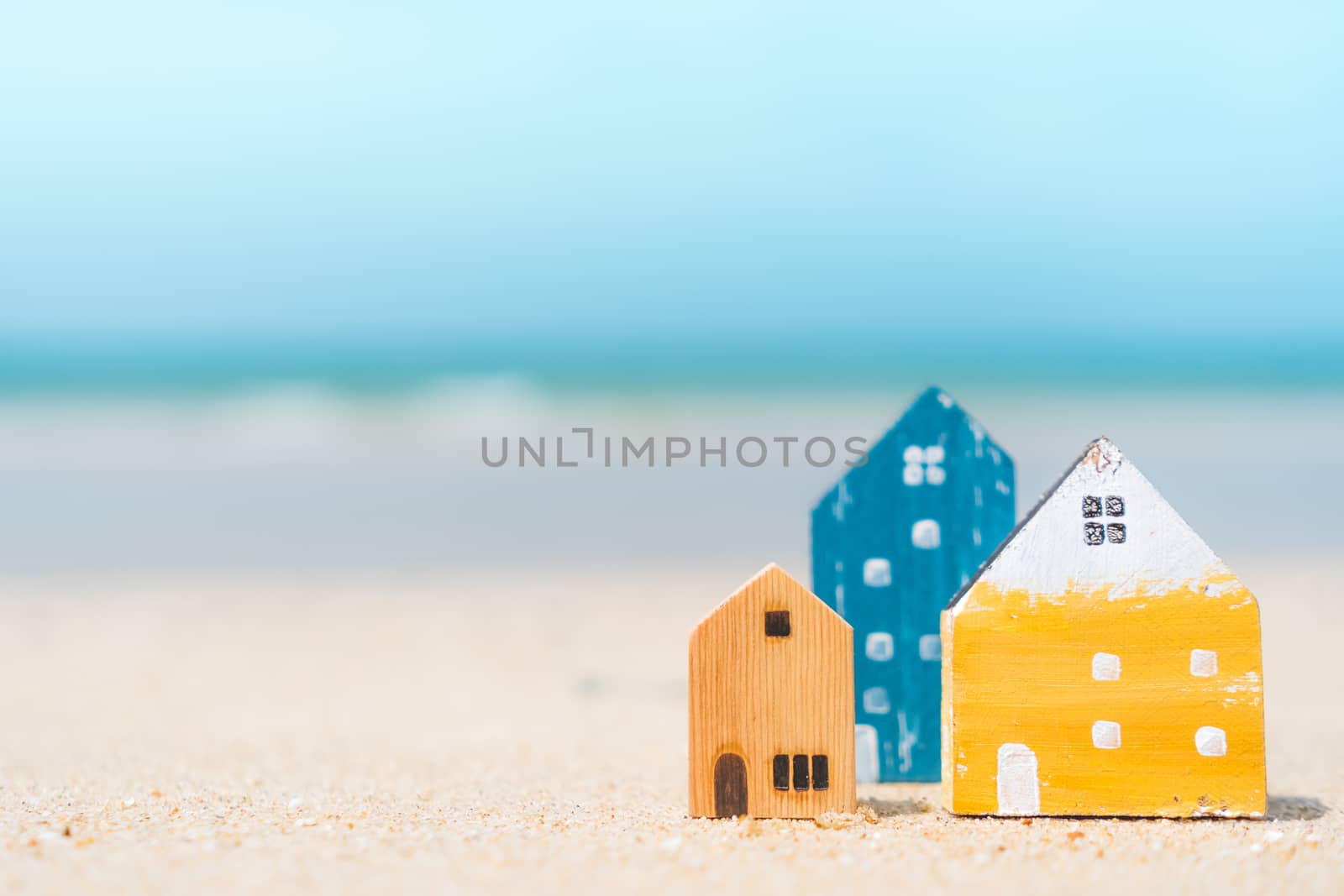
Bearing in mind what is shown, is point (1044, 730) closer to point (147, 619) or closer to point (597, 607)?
point (597, 607)

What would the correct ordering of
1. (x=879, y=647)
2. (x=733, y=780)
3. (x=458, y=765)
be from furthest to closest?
(x=458, y=765) < (x=879, y=647) < (x=733, y=780)

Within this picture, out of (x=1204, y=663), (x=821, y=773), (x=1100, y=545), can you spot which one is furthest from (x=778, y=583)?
(x=1204, y=663)

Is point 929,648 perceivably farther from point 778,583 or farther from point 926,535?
point 778,583

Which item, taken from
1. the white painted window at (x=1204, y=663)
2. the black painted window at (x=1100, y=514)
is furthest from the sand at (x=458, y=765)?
the black painted window at (x=1100, y=514)

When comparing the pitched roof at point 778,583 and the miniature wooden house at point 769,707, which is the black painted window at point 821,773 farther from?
the pitched roof at point 778,583

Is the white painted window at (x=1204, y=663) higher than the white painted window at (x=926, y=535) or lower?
lower

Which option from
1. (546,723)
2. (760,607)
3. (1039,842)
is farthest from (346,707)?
(1039,842)
